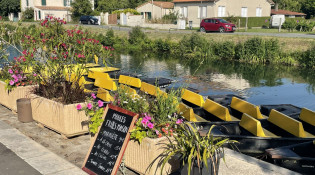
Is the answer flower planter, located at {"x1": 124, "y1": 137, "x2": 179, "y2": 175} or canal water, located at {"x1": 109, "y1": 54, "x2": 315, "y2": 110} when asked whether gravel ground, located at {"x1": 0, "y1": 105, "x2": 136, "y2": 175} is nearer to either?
flower planter, located at {"x1": 124, "y1": 137, "x2": 179, "y2": 175}

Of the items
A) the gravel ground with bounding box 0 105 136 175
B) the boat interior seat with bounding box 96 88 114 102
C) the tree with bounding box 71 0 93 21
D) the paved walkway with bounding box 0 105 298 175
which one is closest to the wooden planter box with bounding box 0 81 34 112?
the gravel ground with bounding box 0 105 136 175

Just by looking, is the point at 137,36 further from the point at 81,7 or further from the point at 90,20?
the point at 81,7

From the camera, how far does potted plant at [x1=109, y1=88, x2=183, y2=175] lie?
5934mm

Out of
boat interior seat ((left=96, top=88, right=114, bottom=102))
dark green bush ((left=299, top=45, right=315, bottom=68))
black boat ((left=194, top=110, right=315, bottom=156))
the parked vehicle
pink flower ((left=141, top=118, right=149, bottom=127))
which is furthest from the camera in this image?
the parked vehicle

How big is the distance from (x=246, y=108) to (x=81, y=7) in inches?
2451

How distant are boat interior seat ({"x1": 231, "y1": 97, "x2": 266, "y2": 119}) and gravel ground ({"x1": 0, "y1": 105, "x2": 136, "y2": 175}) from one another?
461cm

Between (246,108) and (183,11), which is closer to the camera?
(246,108)

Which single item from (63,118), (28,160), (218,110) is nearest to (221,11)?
(218,110)

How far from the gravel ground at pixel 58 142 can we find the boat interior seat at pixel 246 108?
4613mm

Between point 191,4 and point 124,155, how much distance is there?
4831cm

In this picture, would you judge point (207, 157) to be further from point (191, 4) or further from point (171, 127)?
point (191, 4)

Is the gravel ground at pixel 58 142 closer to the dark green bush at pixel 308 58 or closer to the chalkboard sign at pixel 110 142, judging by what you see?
the chalkboard sign at pixel 110 142

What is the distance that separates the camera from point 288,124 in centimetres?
874

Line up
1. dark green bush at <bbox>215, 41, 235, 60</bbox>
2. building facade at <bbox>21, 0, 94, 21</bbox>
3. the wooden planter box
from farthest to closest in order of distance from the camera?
1. building facade at <bbox>21, 0, 94, 21</bbox>
2. dark green bush at <bbox>215, 41, 235, 60</bbox>
3. the wooden planter box
